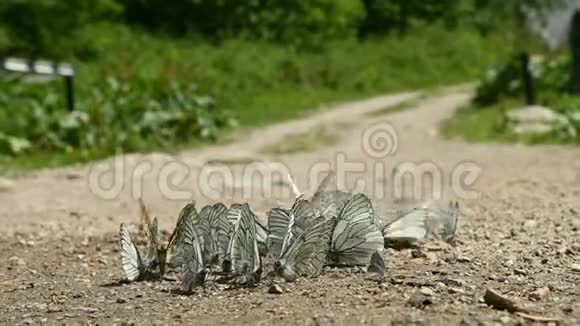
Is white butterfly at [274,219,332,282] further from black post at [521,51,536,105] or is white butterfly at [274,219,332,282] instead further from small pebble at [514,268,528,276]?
black post at [521,51,536,105]

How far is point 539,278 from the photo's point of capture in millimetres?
3166

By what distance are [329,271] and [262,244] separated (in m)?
0.24

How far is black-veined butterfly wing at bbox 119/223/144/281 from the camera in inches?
132

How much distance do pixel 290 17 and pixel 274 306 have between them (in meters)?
20.9

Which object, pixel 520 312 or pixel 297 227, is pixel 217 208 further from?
pixel 520 312

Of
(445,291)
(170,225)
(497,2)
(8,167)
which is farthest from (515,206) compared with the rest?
(497,2)

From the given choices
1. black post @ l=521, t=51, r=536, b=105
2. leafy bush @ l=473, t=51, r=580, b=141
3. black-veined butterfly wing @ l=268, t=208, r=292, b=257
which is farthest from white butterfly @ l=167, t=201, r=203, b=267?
leafy bush @ l=473, t=51, r=580, b=141

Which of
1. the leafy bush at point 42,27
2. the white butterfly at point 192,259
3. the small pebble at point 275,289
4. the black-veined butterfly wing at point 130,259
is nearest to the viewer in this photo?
the small pebble at point 275,289

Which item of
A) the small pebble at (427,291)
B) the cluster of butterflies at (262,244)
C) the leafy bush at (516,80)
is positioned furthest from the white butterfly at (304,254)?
the leafy bush at (516,80)

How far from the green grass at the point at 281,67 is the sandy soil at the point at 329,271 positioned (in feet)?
10.9

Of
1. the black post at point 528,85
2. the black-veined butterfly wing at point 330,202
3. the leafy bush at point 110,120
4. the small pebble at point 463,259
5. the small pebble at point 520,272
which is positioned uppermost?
the black post at point 528,85

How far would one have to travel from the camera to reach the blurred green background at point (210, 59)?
10.5m

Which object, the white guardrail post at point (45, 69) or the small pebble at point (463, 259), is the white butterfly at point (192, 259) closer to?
the small pebble at point (463, 259)

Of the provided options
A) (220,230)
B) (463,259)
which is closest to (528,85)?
(463,259)
